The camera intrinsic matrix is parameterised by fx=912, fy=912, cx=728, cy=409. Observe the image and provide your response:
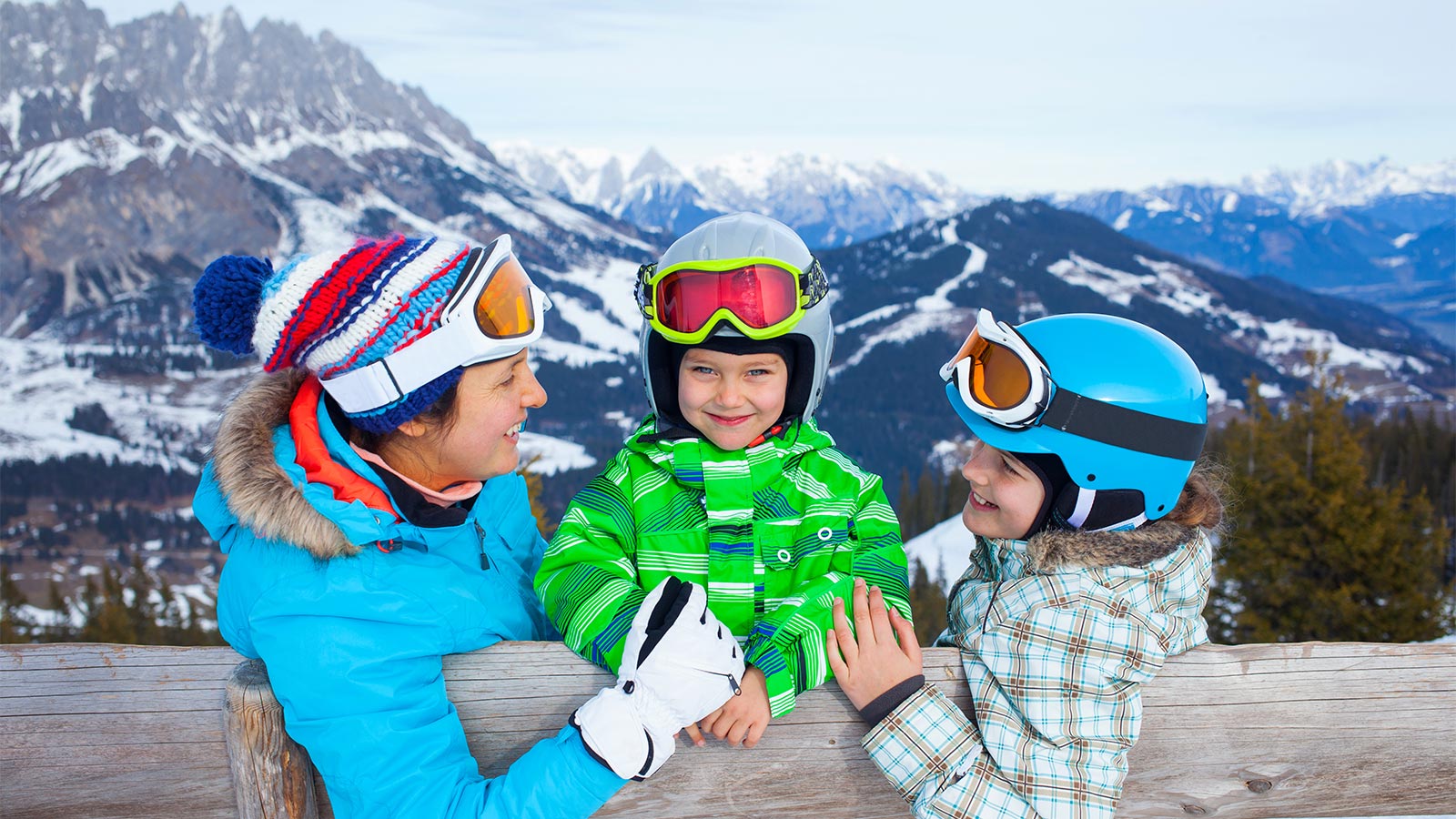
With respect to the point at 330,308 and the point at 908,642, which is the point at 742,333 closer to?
the point at 908,642

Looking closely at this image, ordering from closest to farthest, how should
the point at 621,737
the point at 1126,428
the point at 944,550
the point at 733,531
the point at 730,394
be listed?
the point at 621,737 → the point at 1126,428 → the point at 733,531 → the point at 730,394 → the point at 944,550

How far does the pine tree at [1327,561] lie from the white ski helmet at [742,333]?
26915 mm

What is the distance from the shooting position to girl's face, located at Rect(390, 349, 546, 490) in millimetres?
2729

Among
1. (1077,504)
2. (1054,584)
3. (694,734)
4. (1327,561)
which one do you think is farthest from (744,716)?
(1327,561)

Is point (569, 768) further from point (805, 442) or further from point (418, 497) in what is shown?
point (805, 442)

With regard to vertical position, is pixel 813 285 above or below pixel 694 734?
above

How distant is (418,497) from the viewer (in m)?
2.78

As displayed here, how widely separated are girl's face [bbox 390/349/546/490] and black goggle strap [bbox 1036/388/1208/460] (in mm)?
1652

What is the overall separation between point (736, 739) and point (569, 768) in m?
0.45

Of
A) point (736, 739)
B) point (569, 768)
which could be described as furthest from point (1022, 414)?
point (569, 768)

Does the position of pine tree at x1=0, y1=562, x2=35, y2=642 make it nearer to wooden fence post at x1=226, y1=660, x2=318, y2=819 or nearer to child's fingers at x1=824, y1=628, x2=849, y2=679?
wooden fence post at x1=226, y1=660, x2=318, y2=819

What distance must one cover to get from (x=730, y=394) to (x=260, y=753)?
5.77 ft

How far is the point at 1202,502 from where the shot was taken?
9.70 ft

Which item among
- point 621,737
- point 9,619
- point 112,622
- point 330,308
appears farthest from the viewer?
point 9,619
